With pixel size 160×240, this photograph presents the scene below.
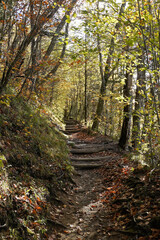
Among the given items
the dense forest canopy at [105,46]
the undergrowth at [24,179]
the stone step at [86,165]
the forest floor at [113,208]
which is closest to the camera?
the undergrowth at [24,179]

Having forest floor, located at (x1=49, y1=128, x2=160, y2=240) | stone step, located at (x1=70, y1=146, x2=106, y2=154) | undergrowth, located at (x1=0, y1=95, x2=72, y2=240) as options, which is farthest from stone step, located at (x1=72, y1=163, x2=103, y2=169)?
stone step, located at (x1=70, y1=146, x2=106, y2=154)

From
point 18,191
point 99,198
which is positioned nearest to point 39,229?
point 18,191

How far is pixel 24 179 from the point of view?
4.27 metres

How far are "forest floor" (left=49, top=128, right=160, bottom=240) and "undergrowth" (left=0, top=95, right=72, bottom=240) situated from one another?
46 centimetres

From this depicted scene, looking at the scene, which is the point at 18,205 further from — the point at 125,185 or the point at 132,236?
the point at 125,185

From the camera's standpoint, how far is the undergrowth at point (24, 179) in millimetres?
3184

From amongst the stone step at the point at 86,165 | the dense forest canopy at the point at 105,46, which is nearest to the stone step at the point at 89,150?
the dense forest canopy at the point at 105,46

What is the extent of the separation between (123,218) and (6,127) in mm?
3840

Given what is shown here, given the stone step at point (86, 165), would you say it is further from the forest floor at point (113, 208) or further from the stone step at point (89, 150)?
the stone step at point (89, 150)

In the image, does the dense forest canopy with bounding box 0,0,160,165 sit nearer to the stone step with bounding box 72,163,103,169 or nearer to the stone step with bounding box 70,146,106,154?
the stone step with bounding box 70,146,106,154

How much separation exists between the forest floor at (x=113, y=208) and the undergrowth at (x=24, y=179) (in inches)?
18.2

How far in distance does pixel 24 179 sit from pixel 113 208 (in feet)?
7.99

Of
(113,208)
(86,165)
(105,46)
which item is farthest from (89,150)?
(105,46)

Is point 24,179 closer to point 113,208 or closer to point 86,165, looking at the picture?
point 113,208
